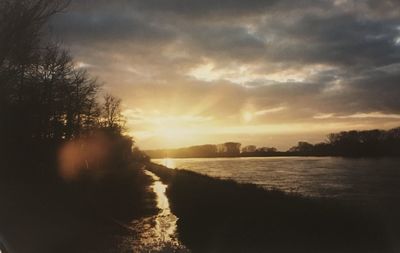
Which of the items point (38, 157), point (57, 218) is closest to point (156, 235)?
point (57, 218)

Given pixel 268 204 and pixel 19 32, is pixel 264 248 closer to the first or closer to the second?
pixel 268 204

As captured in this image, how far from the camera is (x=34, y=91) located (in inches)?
1592

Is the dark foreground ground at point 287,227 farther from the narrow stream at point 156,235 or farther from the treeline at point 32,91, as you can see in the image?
the treeline at point 32,91

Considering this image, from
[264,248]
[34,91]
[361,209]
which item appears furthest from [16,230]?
[34,91]

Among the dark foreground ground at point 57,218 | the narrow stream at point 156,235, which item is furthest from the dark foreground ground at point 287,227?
the dark foreground ground at point 57,218

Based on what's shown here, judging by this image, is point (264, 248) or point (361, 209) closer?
point (264, 248)

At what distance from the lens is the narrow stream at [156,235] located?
18562 mm

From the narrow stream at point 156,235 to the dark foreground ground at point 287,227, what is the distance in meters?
0.53

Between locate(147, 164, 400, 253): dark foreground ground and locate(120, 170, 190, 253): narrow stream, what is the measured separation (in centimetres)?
53

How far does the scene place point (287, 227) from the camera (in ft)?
64.2

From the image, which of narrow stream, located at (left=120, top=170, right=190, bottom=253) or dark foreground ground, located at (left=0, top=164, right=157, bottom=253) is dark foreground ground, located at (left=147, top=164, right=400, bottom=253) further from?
dark foreground ground, located at (left=0, top=164, right=157, bottom=253)

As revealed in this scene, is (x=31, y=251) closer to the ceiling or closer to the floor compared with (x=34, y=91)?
closer to the floor

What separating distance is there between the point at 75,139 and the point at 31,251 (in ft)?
157

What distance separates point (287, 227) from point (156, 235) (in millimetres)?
6250
